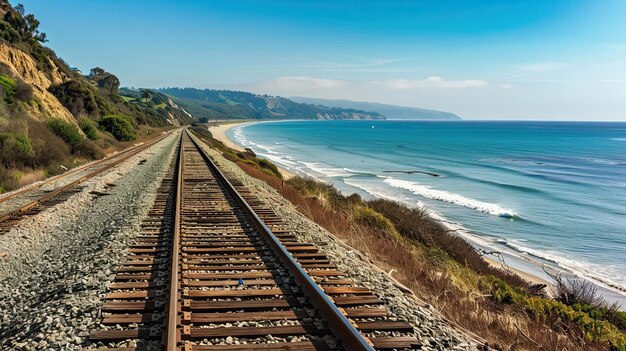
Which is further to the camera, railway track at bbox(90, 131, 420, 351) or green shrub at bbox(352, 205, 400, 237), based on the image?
green shrub at bbox(352, 205, 400, 237)

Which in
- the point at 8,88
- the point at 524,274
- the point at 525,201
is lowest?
the point at 524,274

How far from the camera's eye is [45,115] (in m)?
31.1

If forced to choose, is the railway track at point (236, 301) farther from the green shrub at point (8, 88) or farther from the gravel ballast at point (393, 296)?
the green shrub at point (8, 88)

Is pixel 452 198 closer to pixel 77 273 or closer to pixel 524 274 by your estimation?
pixel 524 274

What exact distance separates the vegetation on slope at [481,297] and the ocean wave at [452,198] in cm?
1231

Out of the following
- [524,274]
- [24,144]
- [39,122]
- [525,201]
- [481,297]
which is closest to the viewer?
[481,297]

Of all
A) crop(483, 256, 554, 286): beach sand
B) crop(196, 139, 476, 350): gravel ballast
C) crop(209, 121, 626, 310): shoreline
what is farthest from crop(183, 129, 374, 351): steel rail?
crop(483, 256, 554, 286): beach sand

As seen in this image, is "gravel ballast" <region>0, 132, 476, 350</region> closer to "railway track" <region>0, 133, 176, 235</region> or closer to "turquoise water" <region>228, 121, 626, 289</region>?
"railway track" <region>0, 133, 176, 235</region>

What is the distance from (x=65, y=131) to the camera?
83.4 feet

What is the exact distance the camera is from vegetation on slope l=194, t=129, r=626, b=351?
Answer: 5801 mm

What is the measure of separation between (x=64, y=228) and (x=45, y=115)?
26.1m

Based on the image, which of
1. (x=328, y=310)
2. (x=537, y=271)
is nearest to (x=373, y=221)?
(x=537, y=271)

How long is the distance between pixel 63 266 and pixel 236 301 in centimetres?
353

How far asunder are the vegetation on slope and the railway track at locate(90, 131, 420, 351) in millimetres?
1482
